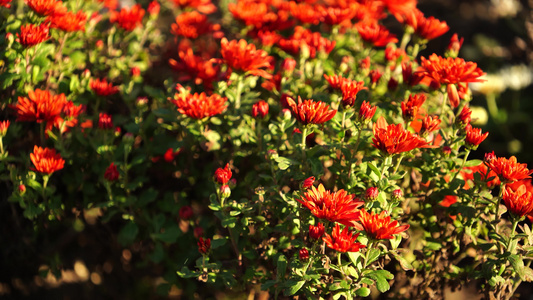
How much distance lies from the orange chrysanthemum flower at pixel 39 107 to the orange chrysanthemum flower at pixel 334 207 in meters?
0.96

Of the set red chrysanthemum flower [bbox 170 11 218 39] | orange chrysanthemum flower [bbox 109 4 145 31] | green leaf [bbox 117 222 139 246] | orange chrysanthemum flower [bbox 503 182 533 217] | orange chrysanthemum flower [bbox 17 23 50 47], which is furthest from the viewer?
red chrysanthemum flower [bbox 170 11 218 39]

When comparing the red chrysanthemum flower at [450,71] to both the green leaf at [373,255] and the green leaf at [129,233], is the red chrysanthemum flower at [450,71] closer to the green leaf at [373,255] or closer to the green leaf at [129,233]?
the green leaf at [373,255]

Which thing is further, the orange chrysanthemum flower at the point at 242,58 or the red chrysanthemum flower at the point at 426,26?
the red chrysanthemum flower at the point at 426,26

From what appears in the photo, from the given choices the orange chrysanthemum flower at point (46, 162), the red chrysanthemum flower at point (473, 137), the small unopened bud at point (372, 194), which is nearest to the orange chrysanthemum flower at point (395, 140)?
the small unopened bud at point (372, 194)

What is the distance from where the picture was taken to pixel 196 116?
1.60 meters

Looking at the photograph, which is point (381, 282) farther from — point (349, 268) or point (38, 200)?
point (38, 200)

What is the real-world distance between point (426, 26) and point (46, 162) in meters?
1.54

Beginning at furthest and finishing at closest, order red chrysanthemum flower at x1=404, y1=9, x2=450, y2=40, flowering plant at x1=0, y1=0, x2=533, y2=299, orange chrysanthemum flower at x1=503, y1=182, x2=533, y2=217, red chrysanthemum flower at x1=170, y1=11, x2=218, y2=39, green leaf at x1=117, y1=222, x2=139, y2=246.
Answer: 1. red chrysanthemum flower at x1=170, y1=11, x2=218, y2=39
2. red chrysanthemum flower at x1=404, y1=9, x2=450, y2=40
3. green leaf at x1=117, y1=222, x2=139, y2=246
4. flowering plant at x1=0, y1=0, x2=533, y2=299
5. orange chrysanthemum flower at x1=503, y1=182, x2=533, y2=217

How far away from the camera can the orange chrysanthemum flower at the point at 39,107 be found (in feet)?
5.32

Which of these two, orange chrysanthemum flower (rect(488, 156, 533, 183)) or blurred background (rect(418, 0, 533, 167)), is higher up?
orange chrysanthemum flower (rect(488, 156, 533, 183))

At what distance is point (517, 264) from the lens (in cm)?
139

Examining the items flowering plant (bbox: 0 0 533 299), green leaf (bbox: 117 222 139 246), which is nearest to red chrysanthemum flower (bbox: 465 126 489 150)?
flowering plant (bbox: 0 0 533 299)

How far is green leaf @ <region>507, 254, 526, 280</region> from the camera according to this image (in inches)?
54.7

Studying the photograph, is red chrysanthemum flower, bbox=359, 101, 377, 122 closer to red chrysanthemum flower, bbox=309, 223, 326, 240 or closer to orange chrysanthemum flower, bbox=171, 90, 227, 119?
red chrysanthemum flower, bbox=309, 223, 326, 240
